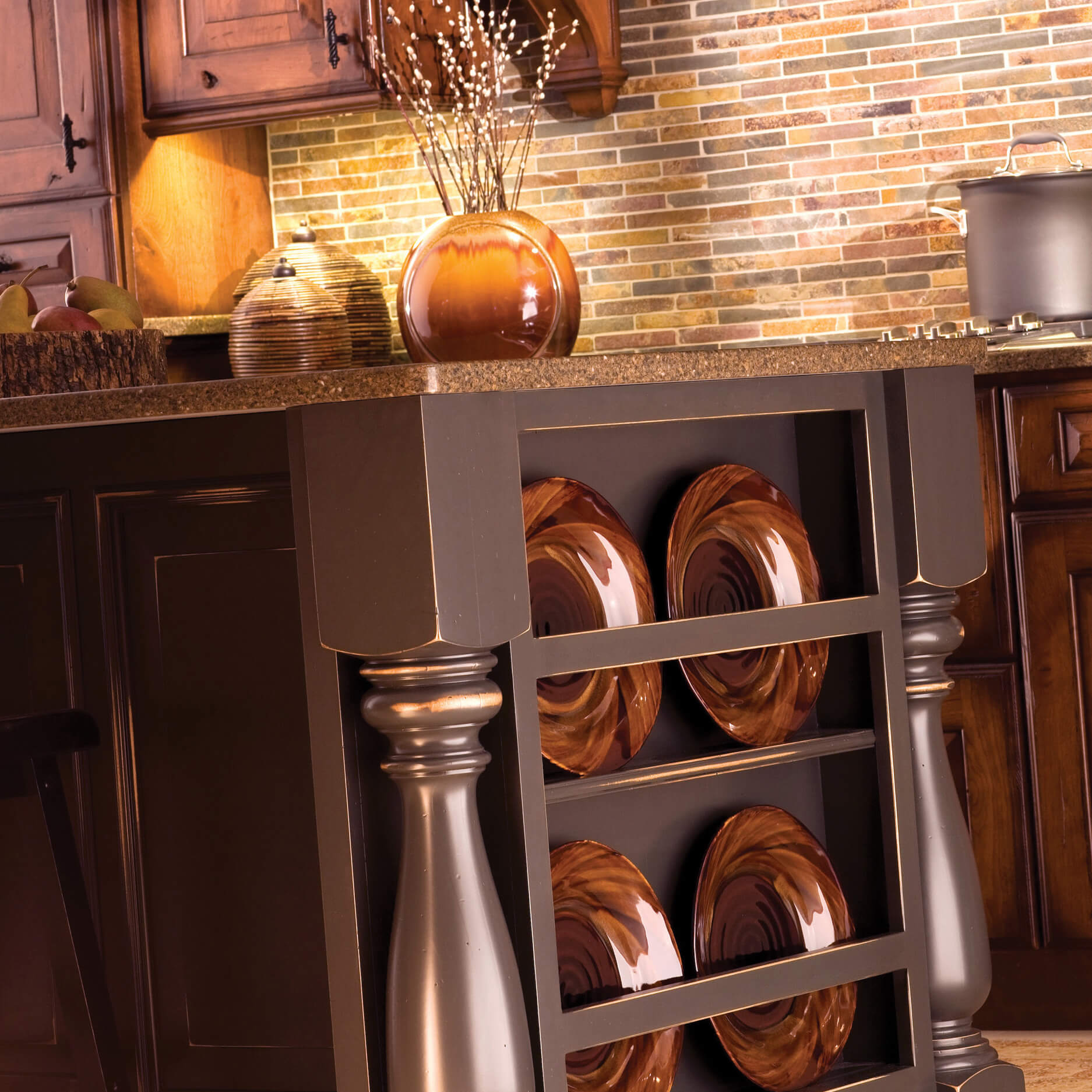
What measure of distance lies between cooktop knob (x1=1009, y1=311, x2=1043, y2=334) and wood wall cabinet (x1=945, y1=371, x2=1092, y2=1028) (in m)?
0.47

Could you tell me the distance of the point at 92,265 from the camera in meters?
3.69

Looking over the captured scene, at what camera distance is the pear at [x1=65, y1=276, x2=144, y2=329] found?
212 centimetres

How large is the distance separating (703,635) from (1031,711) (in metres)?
1.10

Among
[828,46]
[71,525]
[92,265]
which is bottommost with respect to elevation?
[71,525]

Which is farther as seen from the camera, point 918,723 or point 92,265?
point 92,265

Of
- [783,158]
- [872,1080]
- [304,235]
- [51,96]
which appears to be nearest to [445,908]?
[872,1080]

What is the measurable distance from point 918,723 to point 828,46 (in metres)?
2.20

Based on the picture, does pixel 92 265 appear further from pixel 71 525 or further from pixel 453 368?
pixel 453 368

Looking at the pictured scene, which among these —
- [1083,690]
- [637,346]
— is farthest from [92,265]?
[1083,690]

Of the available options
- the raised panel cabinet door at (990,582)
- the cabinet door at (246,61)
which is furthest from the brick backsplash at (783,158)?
the raised panel cabinet door at (990,582)

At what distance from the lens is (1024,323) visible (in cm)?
283

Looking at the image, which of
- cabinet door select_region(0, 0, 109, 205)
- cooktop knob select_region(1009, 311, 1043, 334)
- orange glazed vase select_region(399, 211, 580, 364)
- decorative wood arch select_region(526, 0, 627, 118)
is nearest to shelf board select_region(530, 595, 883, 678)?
orange glazed vase select_region(399, 211, 580, 364)

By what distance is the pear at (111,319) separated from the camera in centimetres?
193

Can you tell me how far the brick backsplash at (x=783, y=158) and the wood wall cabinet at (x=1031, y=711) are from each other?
1.12m
